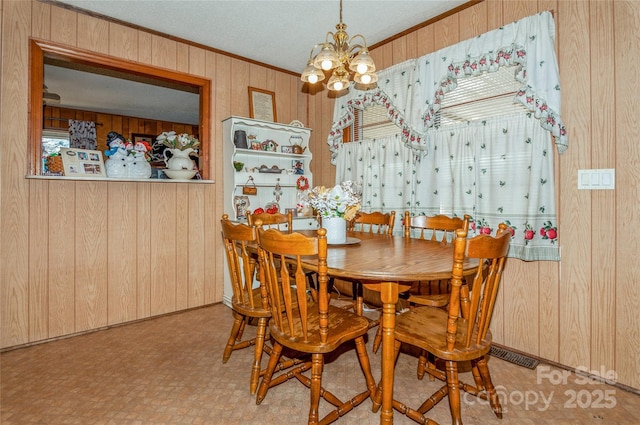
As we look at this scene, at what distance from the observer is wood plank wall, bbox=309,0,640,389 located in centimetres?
188

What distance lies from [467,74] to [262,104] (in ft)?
6.84

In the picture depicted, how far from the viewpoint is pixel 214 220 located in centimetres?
339

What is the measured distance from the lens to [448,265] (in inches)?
60.9

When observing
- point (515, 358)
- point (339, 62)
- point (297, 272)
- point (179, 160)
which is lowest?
point (515, 358)

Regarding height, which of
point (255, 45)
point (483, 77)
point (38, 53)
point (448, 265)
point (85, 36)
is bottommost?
point (448, 265)

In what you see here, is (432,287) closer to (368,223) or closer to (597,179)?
(368,223)

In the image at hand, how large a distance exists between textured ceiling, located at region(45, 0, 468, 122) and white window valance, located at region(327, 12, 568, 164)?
35 centimetres

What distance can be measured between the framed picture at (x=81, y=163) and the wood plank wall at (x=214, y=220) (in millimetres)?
95

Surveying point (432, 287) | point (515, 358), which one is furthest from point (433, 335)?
point (515, 358)

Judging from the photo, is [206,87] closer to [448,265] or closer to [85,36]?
[85,36]

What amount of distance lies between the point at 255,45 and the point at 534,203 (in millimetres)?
2742

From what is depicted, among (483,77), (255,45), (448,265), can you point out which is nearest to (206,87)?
(255,45)

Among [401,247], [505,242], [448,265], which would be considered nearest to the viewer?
[505,242]

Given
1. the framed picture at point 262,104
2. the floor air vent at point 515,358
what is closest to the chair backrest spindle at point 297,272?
the floor air vent at point 515,358
